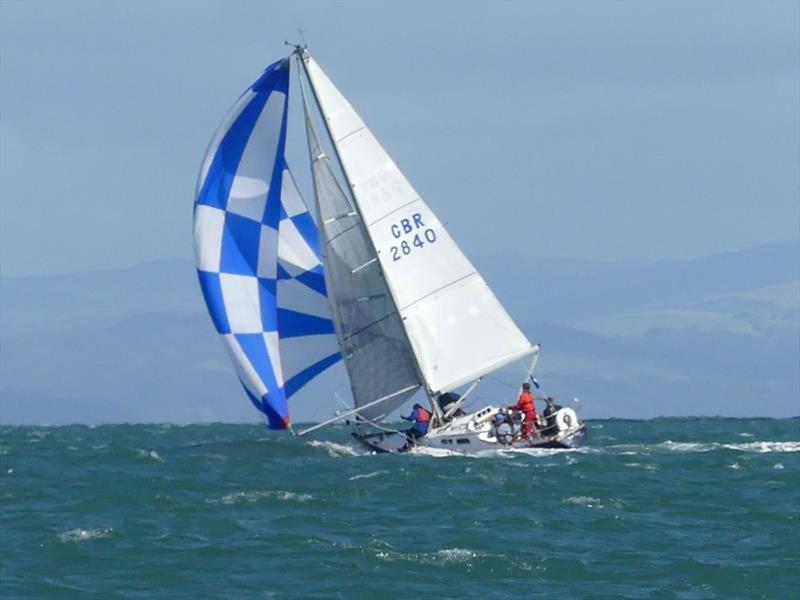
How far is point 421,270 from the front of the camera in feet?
132

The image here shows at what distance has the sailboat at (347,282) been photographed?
40.0 m

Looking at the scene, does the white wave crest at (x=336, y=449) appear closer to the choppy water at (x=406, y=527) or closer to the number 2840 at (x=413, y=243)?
the choppy water at (x=406, y=527)

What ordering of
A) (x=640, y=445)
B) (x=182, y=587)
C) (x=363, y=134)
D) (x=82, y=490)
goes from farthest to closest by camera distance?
(x=640, y=445)
(x=363, y=134)
(x=82, y=490)
(x=182, y=587)

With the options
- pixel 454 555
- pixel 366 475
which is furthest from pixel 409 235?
pixel 454 555

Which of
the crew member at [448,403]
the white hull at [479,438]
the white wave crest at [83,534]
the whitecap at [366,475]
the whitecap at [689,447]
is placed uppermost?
the crew member at [448,403]

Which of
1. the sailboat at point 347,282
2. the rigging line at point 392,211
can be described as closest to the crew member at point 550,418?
the sailboat at point 347,282

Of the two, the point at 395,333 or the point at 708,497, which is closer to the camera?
the point at 708,497

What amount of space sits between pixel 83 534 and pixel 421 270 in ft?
49.7

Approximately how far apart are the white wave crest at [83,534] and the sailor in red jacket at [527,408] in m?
14.8

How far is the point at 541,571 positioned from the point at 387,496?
836 cm

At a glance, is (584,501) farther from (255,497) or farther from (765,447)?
(765,447)

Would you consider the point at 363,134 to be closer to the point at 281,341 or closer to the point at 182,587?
the point at 281,341

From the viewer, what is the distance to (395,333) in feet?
135

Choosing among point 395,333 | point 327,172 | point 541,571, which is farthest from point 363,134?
point 541,571
